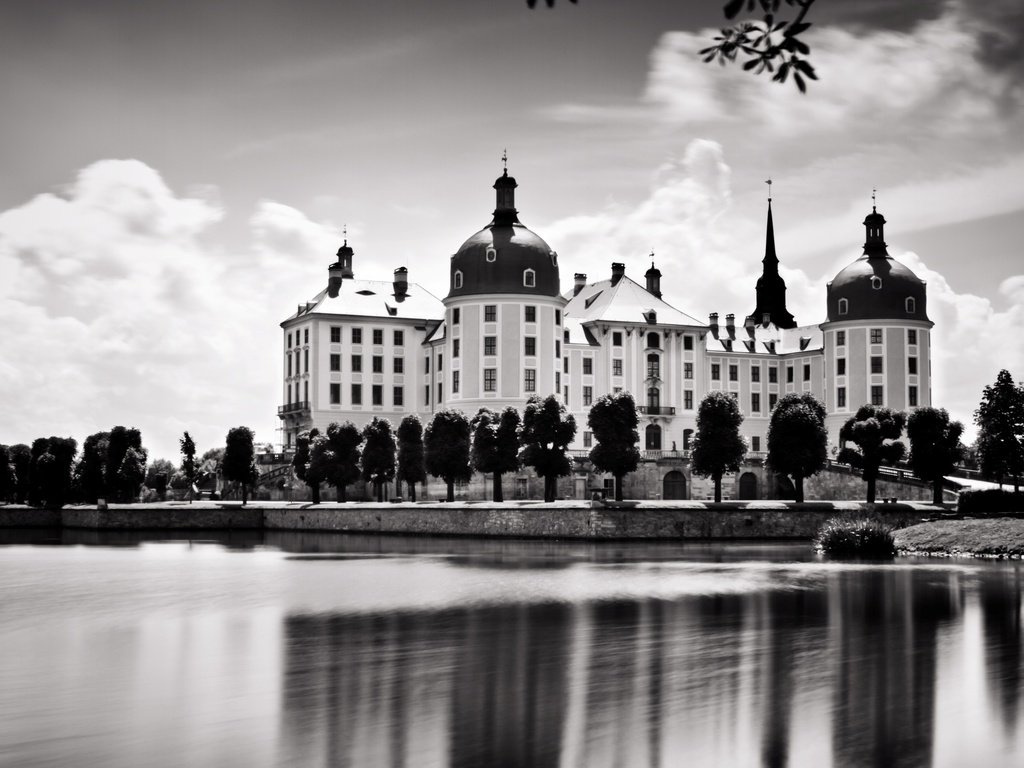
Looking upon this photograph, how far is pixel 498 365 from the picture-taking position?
3450 inches

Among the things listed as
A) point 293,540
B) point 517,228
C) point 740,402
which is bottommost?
point 293,540

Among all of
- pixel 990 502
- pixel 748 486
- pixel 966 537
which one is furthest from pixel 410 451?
pixel 966 537

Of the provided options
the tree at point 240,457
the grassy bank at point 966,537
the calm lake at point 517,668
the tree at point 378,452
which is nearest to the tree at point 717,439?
the grassy bank at point 966,537

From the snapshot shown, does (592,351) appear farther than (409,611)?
Yes

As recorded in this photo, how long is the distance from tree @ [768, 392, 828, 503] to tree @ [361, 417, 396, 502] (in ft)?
76.3

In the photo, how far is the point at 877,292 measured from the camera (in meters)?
94.8

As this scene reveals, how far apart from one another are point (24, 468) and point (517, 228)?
1633 inches

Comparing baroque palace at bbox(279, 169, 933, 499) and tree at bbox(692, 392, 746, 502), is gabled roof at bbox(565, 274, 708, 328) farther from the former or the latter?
tree at bbox(692, 392, 746, 502)

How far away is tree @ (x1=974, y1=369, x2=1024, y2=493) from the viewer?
59.0 meters

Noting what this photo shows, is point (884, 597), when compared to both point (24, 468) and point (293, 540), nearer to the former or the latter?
point (293, 540)

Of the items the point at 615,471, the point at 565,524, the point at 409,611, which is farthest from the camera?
the point at 615,471

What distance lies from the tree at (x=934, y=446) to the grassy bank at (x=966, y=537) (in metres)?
12.8

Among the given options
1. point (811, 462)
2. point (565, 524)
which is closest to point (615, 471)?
point (565, 524)

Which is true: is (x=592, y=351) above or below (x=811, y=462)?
above
